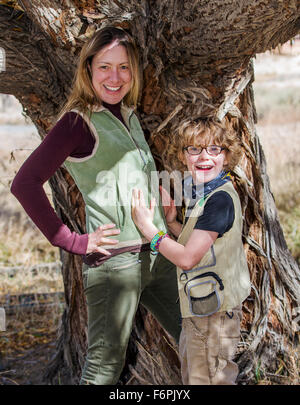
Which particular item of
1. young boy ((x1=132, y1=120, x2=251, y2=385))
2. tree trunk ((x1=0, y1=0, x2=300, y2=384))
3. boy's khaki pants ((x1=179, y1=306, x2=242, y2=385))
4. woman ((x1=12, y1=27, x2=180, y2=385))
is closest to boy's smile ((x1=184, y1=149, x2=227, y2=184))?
young boy ((x1=132, y1=120, x2=251, y2=385))

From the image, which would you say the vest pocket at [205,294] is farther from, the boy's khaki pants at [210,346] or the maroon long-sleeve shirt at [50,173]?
the maroon long-sleeve shirt at [50,173]

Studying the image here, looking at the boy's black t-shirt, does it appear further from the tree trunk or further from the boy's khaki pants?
the tree trunk

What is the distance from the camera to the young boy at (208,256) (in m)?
Result: 2.02

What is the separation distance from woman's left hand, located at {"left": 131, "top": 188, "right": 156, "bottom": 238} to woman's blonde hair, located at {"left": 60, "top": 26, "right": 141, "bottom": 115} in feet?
1.32

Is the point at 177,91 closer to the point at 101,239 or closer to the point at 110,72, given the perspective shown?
the point at 110,72

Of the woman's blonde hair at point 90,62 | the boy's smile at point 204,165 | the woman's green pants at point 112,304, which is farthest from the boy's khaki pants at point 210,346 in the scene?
the woman's blonde hair at point 90,62

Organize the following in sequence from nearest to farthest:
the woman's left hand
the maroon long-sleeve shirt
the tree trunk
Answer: the maroon long-sleeve shirt, the woman's left hand, the tree trunk

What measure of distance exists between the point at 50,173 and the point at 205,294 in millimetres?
778

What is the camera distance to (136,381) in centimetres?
288

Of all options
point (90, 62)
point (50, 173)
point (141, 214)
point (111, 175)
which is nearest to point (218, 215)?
point (141, 214)

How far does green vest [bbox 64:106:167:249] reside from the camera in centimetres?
206

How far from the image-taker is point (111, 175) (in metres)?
2.08

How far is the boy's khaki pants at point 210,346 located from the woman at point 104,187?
277 mm

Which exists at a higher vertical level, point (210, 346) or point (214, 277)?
Result: point (214, 277)
